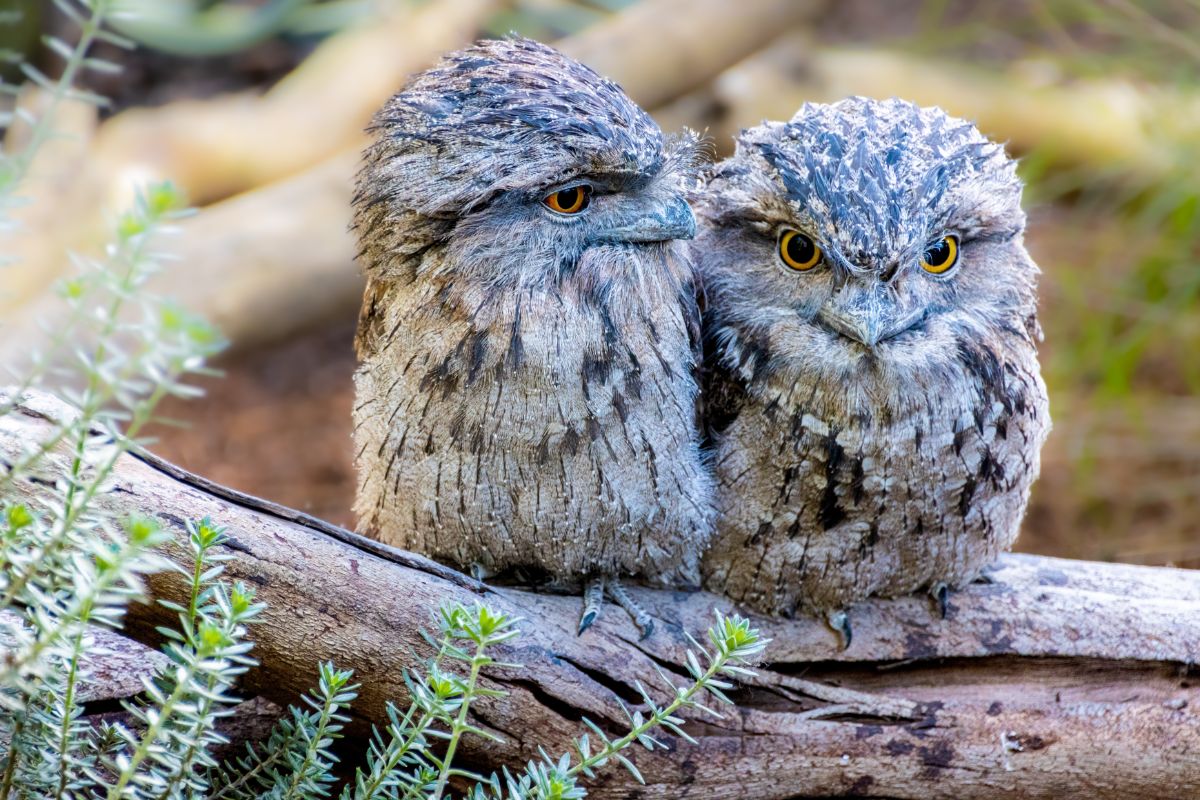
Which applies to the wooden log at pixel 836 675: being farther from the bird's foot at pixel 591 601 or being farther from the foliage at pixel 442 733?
the foliage at pixel 442 733

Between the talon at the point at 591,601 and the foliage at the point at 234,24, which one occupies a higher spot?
the foliage at the point at 234,24

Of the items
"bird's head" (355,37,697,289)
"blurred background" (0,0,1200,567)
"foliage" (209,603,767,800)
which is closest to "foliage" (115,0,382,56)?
"blurred background" (0,0,1200,567)

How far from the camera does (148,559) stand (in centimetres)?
100

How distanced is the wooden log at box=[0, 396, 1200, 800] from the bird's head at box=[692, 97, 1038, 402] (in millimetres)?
488

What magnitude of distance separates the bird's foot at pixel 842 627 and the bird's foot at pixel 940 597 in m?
0.16

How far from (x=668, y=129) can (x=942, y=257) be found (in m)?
2.97

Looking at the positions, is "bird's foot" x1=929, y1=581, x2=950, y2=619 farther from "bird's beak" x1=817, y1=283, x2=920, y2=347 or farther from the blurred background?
the blurred background

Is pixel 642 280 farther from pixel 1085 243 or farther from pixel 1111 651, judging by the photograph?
pixel 1085 243

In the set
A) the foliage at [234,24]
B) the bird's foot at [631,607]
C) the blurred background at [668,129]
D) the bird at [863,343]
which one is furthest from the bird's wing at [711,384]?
the foliage at [234,24]

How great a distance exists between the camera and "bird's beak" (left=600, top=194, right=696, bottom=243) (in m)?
1.68

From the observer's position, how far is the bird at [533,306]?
1649 mm

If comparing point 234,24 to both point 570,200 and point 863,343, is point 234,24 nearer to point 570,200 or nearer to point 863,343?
point 570,200

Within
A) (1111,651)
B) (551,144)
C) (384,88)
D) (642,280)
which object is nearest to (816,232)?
(642,280)

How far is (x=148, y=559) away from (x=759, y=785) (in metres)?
1.17
